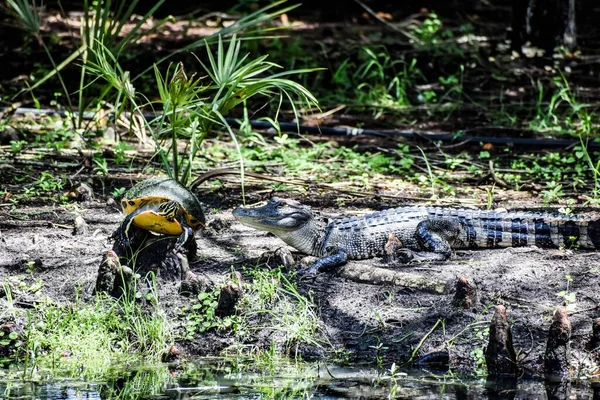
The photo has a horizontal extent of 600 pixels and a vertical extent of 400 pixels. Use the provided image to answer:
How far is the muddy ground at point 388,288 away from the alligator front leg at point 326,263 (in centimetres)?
7

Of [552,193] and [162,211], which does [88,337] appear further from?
[552,193]

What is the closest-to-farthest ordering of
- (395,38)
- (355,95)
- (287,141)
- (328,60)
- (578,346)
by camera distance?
(578,346), (287,141), (355,95), (328,60), (395,38)

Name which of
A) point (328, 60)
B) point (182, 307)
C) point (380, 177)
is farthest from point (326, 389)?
point (328, 60)

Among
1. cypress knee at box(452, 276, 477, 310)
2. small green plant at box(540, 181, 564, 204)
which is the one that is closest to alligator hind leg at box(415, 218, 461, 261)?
cypress knee at box(452, 276, 477, 310)

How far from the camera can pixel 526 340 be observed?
17.6ft

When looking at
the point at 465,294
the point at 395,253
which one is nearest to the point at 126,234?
the point at 395,253

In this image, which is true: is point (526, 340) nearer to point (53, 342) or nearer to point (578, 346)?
point (578, 346)

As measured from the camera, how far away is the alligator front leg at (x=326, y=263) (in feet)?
20.6

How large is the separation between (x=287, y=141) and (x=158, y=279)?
3624 mm

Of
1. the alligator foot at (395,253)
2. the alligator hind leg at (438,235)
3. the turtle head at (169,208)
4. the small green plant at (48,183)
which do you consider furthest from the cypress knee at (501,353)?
the small green plant at (48,183)

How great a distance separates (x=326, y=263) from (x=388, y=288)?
1.91 ft

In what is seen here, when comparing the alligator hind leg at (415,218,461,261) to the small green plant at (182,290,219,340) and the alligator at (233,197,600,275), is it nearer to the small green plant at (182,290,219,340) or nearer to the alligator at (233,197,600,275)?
the alligator at (233,197,600,275)

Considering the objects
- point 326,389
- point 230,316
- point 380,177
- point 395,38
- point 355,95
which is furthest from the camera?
point 395,38

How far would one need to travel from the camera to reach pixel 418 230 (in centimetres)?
675
